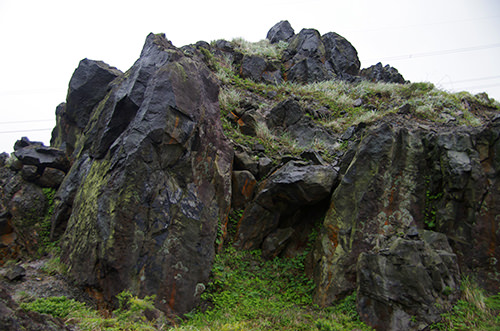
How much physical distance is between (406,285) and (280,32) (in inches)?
839

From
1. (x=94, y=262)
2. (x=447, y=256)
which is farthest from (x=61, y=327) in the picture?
(x=447, y=256)

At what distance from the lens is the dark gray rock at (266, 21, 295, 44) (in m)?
21.5

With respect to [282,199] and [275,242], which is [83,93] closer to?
[282,199]

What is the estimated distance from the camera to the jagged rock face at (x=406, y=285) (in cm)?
426

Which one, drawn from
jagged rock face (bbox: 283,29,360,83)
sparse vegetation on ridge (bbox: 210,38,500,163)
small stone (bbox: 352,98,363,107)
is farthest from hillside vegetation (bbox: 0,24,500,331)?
jagged rock face (bbox: 283,29,360,83)

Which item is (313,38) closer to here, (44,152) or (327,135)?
(327,135)

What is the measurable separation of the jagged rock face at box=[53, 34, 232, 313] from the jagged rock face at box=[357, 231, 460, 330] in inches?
115

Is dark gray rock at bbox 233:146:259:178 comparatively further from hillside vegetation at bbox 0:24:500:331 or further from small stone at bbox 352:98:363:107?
small stone at bbox 352:98:363:107

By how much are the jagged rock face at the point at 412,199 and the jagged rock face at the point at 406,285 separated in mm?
499

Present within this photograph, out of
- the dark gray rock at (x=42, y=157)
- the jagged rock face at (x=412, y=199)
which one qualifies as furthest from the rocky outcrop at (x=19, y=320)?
the dark gray rock at (x=42, y=157)

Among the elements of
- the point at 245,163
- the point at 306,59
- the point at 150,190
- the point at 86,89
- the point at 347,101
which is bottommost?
the point at 150,190

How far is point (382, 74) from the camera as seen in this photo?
18.0 metres

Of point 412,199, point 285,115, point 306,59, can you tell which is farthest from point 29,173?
point 306,59

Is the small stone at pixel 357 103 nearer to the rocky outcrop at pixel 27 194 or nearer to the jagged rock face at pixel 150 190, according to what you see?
the jagged rock face at pixel 150 190
